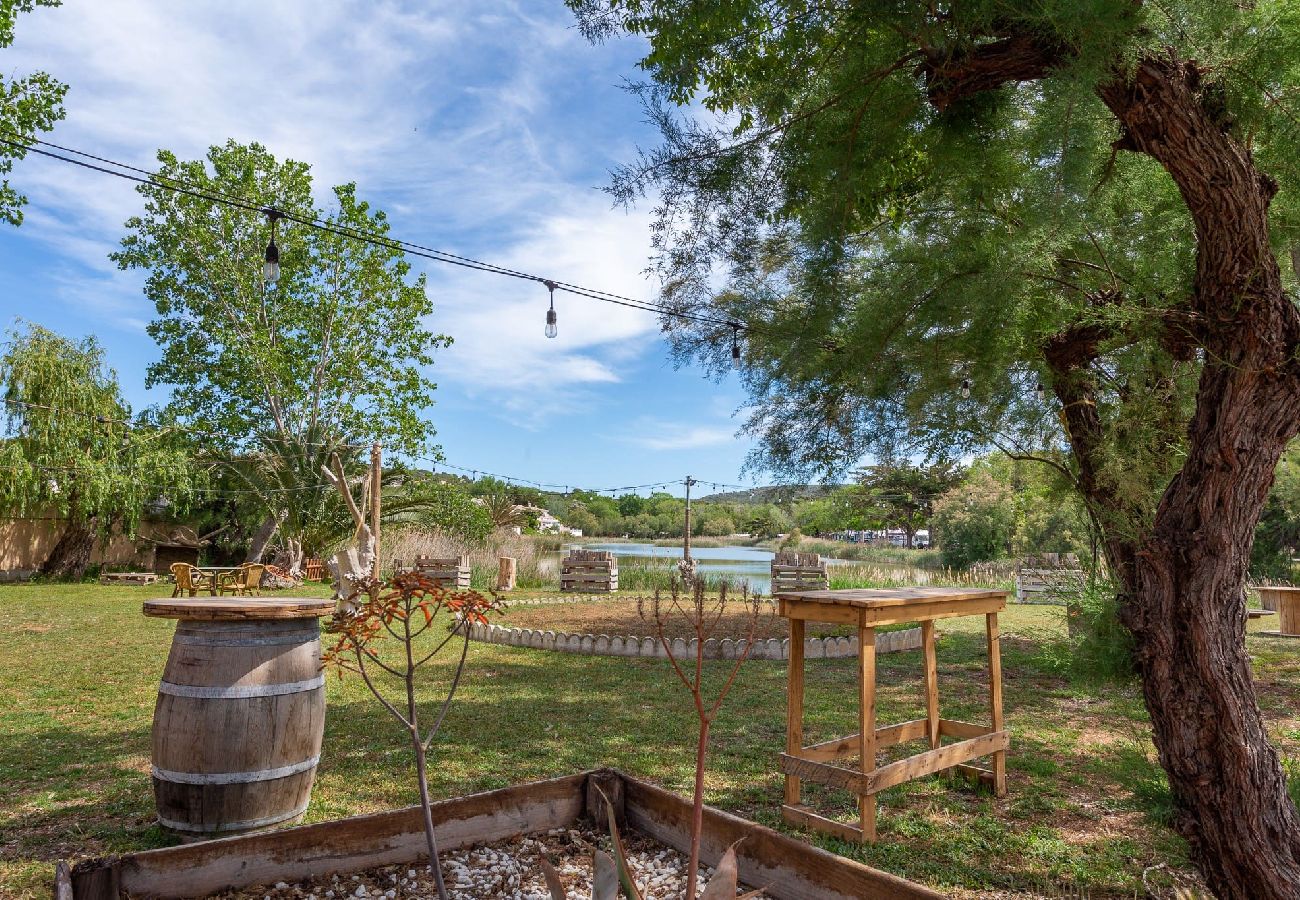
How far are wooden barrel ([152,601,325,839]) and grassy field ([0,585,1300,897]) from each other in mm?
299

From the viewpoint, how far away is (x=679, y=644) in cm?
773

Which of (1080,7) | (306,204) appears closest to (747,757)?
(1080,7)

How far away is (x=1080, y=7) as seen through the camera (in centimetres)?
200

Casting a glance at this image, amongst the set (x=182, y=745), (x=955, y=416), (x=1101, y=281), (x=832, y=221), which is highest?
(x=832, y=221)

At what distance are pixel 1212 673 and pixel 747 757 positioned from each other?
233cm

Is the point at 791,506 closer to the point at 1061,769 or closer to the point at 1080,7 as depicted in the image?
the point at 1061,769

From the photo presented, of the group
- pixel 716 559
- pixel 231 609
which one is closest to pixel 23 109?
pixel 231 609

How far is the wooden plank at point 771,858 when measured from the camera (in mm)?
1946

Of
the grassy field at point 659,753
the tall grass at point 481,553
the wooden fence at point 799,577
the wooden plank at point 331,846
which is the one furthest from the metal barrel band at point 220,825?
the tall grass at point 481,553

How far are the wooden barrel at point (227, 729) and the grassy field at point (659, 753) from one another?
0.30 m

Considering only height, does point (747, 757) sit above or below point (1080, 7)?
below

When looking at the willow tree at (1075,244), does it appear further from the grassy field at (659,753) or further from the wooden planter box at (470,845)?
the wooden planter box at (470,845)

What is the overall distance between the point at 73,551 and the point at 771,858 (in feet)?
67.3

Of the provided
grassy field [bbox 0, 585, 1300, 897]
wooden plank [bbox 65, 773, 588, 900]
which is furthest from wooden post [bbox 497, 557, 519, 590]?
wooden plank [bbox 65, 773, 588, 900]
